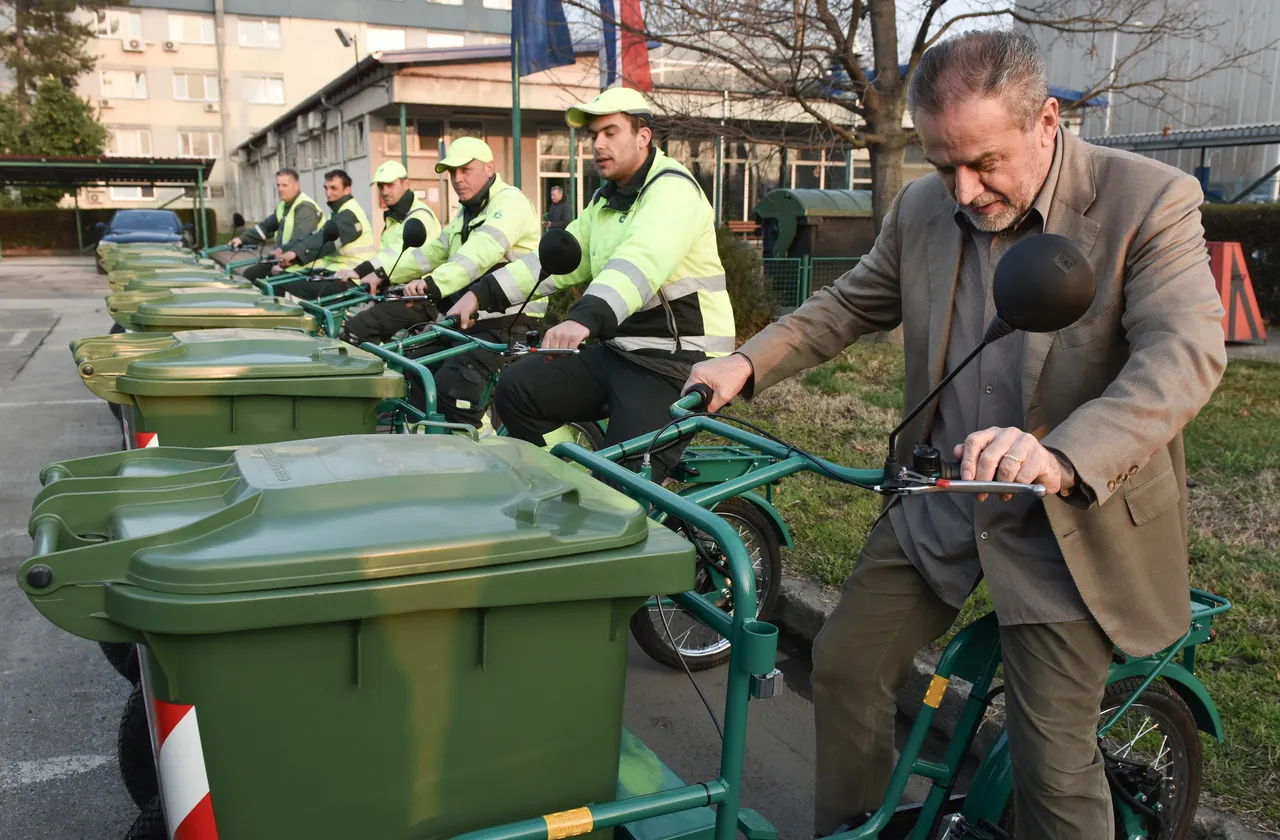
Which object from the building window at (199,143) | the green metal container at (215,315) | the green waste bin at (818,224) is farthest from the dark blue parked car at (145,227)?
the building window at (199,143)

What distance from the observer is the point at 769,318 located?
11.7m

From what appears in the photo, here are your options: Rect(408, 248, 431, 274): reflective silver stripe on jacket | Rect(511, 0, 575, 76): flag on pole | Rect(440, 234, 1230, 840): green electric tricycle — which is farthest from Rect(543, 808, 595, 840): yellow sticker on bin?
Rect(511, 0, 575, 76): flag on pole

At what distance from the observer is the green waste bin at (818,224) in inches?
598

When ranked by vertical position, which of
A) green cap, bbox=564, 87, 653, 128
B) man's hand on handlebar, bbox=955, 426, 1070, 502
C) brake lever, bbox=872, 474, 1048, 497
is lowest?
brake lever, bbox=872, 474, 1048, 497

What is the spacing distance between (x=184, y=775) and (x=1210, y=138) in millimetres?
22894

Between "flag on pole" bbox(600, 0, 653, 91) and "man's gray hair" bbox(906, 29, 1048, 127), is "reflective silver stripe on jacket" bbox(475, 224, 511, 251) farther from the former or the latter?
"man's gray hair" bbox(906, 29, 1048, 127)

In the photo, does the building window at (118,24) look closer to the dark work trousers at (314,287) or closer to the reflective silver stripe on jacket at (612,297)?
the dark work trousers at (314,287)

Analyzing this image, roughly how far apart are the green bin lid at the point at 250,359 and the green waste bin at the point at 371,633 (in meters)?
1.99

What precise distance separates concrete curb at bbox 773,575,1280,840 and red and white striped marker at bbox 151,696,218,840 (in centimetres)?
168

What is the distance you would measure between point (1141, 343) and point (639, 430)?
2.26 m

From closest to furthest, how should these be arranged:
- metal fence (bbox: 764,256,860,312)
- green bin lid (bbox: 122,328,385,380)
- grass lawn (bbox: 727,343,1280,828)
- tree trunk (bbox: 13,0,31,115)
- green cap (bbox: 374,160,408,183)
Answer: grass lawn (bbox: 727,343,1280,828)
green bin lid (bbox: 122,328,385,380)
green cap (bbox: 374,160,408,183)
metal fence (bbox: 764,256,860,312)
tree trunk (bbox: 13,0,31,115)

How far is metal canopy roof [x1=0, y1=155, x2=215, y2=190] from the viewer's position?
90.6ft

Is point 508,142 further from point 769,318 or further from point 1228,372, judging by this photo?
point 1228,372

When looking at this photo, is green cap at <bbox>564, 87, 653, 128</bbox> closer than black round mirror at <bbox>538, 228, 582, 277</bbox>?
No
